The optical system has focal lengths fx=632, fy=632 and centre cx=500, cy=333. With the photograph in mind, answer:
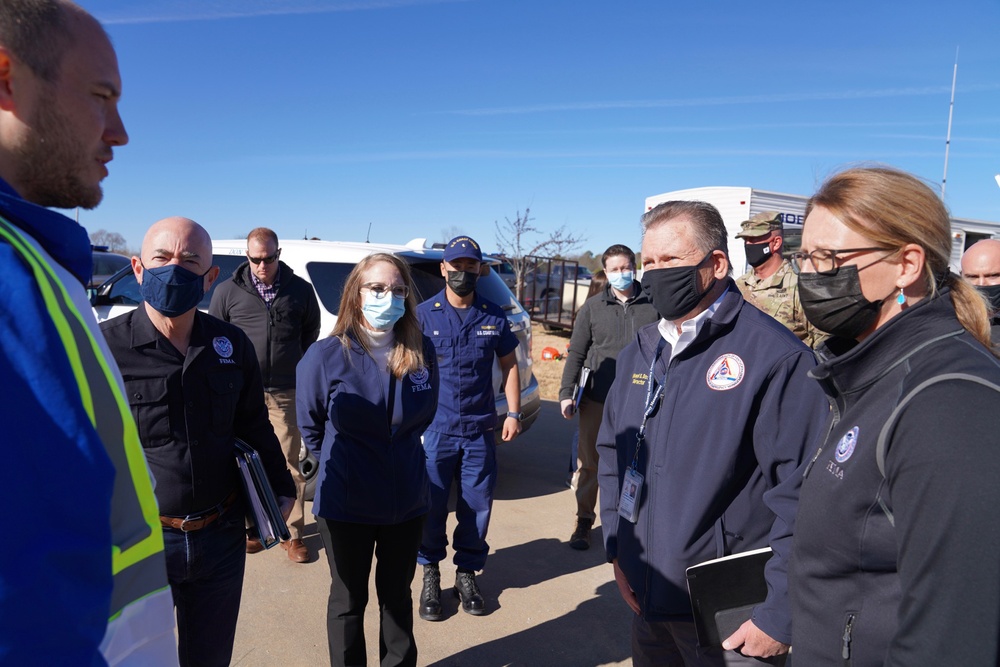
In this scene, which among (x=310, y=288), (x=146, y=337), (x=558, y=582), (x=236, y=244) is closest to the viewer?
(x=146, y=337)

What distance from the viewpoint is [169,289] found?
2.50 meters

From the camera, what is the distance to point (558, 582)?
14.6 ft

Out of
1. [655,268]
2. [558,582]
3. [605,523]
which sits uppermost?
[655,268]

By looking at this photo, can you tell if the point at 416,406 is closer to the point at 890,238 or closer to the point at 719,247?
the point at 719,247

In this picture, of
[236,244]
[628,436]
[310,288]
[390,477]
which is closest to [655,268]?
[628,436]

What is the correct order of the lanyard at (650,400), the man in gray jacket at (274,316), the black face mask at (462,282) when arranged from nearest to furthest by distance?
the lanyard at (650,400), the black face mask at (462,282), the man in gray jacket at (274,316)

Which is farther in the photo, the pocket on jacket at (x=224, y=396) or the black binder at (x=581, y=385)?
the black binder at (x=581, y=385)

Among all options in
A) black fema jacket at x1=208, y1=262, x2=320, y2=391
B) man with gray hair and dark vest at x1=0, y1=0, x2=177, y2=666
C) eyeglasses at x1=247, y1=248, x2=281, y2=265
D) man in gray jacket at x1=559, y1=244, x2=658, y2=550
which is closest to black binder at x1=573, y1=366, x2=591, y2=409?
man in gray jacket at x1=559, y1=244, x2=658, y2=550

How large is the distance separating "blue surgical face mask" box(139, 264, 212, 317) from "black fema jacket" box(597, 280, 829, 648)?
1.90m

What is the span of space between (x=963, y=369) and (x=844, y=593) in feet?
1.89

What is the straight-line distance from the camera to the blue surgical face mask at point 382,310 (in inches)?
122

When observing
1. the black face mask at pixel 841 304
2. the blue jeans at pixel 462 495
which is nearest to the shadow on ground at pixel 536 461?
the blue jeans at pixel 462 495

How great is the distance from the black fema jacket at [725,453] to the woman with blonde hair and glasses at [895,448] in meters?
0.27

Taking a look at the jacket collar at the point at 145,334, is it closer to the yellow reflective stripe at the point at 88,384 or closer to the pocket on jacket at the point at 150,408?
the pocket on jacket at the point at 150,408
